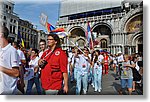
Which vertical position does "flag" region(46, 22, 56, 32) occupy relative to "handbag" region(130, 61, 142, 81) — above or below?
above

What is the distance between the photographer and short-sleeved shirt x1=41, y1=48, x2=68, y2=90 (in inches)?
97.0

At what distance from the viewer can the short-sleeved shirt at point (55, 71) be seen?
2.46 meters

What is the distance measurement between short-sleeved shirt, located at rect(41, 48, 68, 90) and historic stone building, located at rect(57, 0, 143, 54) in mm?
1259

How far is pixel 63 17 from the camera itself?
4000 mm

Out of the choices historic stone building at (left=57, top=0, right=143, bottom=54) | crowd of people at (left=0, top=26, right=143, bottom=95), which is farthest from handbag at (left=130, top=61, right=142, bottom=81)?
historic stone building at (left=57, top=0, right=143, bottom=54)

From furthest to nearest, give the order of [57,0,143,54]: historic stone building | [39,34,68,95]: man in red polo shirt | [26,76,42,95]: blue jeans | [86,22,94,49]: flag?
[86,22,94,49]: flag → [57,0,143,54]: historic stone building → [26,76,42,95]: blue jeans → [39,34,68,95]: man in red polo shirt

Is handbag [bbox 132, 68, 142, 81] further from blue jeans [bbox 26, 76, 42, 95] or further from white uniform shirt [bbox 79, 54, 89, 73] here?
blue jeans [bbox 26, 76, 42, 95]

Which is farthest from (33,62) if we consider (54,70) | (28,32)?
(54,70)

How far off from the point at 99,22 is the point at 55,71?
2.02 meters

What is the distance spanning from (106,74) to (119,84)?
0.35 metres

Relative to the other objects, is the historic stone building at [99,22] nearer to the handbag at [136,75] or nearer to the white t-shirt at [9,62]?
the handbag at [136,75]

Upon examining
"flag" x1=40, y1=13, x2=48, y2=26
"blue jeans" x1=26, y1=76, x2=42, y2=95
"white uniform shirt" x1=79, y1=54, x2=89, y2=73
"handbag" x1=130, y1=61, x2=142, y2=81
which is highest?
"flag" x1=40, y1=13, x2=48, y2=26

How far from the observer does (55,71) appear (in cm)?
249

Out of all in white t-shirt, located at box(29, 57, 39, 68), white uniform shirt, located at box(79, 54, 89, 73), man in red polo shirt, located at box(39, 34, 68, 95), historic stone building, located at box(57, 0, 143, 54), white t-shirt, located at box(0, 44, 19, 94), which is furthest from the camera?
historic stone building, located at box(57, 0, 143, 54)
